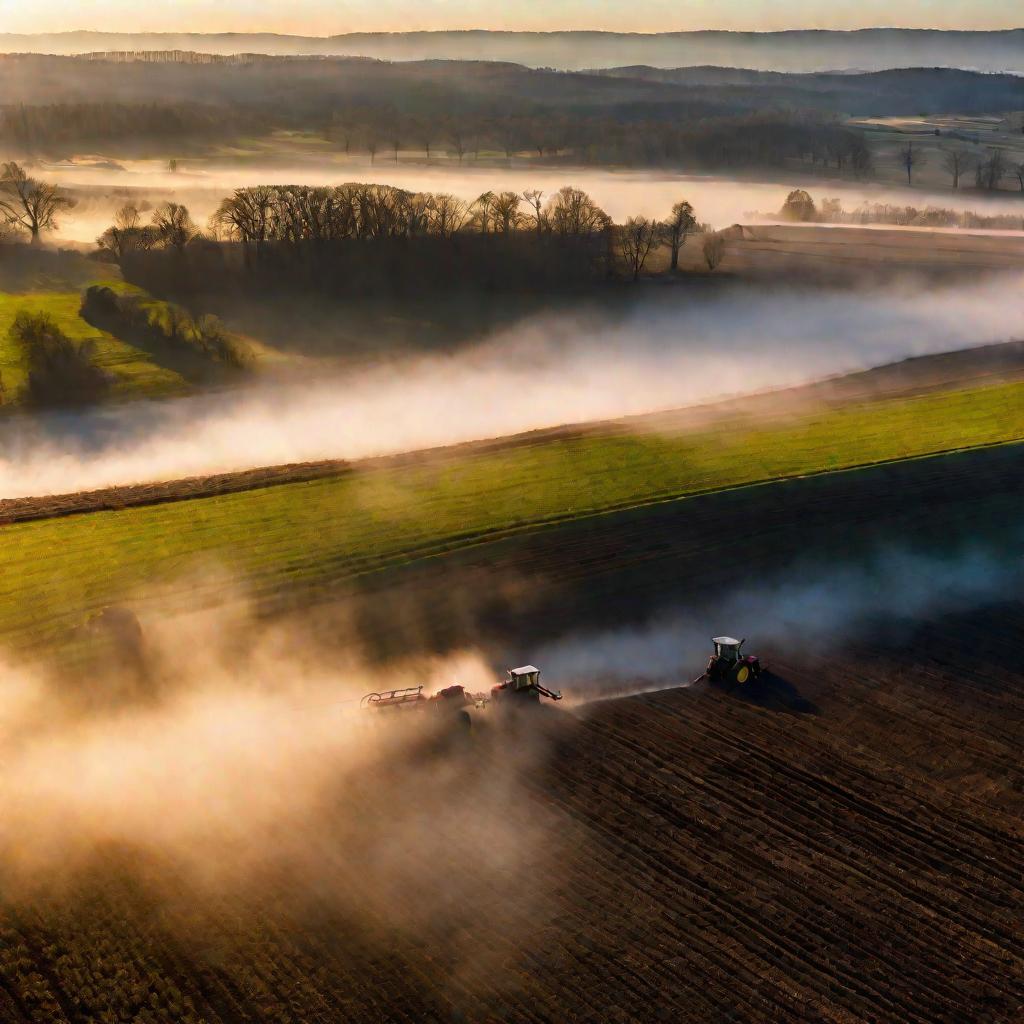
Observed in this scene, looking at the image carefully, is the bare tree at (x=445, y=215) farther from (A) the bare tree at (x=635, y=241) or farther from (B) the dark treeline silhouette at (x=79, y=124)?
(B) the dark treeline silhouette at (x=79, y=124)

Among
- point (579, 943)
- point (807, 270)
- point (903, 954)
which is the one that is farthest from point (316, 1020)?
point (807, 270)

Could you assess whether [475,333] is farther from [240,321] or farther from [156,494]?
[156,494]

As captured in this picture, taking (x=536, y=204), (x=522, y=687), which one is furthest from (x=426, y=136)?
(x=522, y=687)

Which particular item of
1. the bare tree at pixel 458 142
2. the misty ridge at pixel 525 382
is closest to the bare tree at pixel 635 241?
the misty ridge at pixel 525 382

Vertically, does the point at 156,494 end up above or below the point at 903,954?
above

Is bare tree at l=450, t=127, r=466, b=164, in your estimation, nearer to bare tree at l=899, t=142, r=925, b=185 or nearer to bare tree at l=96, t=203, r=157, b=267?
bare tree at l=96, t=203, r=157, b=267
